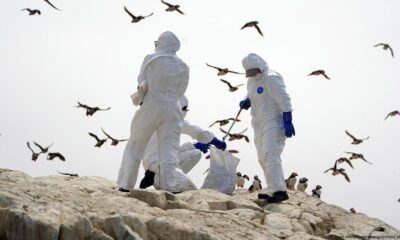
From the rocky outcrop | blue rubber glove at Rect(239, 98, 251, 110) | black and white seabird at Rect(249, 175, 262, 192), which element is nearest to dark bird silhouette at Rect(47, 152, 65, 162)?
the rocky outcrop

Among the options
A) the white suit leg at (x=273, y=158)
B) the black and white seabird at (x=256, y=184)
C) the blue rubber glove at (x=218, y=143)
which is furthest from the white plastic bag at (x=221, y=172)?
the black and white seabird at (x=256, y=184)

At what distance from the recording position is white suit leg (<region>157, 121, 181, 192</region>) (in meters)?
13.6

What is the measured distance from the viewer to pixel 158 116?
13.7 metres

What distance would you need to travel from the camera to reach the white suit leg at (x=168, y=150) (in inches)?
535

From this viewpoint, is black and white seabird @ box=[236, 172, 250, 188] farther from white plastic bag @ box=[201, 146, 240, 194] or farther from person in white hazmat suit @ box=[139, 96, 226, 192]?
white plastic bag @ box=[201, 146, 240, 194]

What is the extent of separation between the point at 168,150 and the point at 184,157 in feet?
8.57

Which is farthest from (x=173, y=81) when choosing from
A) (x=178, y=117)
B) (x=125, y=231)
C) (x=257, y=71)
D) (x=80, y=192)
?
(x=125, y=231)

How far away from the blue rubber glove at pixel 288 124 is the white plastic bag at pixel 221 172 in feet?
6.69

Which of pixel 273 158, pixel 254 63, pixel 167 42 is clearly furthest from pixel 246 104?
pixel 167 42

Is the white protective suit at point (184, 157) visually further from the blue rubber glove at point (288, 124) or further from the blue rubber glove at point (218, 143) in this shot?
the blue rubber glove at point (288, 124)

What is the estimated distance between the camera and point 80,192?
11016 mm

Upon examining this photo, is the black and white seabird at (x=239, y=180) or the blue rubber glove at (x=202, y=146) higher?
the black and white seabird at (x=239, y=180)

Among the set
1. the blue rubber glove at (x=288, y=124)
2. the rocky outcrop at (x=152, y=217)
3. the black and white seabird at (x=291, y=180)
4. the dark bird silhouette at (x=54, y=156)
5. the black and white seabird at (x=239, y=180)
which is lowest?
the rocky outcrop at (x=152, y=217)

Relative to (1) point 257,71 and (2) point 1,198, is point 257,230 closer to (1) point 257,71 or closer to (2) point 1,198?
(2) point 1,198
